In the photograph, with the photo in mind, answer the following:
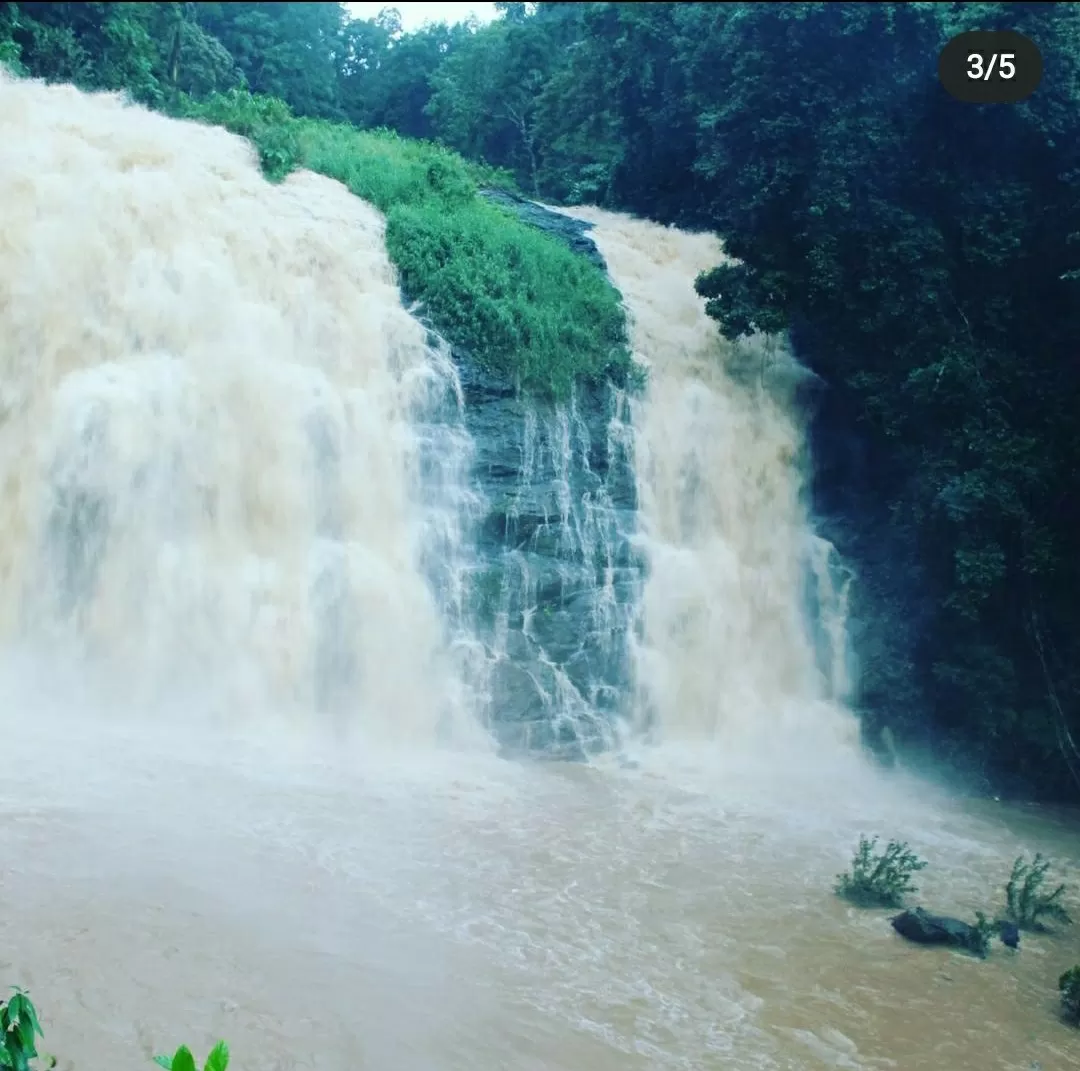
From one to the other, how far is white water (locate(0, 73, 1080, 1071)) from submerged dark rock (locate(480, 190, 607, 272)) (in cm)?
69

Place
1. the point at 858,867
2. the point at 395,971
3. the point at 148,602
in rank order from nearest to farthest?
the point at 395,971, the point at 858,867, the point at 148,602

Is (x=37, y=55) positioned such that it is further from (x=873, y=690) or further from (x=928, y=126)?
(x=873, y=690)

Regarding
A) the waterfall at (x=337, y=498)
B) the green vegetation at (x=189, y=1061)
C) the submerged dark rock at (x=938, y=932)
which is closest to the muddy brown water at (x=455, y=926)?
the submerged dark rock at (x=938, y=932)

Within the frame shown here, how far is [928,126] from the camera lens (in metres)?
15.0

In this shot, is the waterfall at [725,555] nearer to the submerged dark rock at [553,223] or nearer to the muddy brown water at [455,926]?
the submerged dark rock at [553,223]

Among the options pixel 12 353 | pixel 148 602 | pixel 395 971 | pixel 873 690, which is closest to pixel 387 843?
pixel 395 971

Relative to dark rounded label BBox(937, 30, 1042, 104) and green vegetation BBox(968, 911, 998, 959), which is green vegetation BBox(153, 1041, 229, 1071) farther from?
dark rounded label BBox(937, 30, 1042, 104)

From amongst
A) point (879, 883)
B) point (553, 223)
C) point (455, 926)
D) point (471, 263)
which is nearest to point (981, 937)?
point (879, 883)

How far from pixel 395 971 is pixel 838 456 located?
35.4 ft

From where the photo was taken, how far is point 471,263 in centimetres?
1490

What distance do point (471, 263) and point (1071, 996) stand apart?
10956mm

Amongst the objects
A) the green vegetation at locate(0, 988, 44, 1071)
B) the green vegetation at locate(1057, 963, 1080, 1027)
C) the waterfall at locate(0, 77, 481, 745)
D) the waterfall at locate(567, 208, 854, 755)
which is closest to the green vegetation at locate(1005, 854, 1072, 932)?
the green vegetation at locate(1057, 963, 1080, 1027)

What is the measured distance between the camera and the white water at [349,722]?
21.1ft

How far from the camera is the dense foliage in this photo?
13.7m
